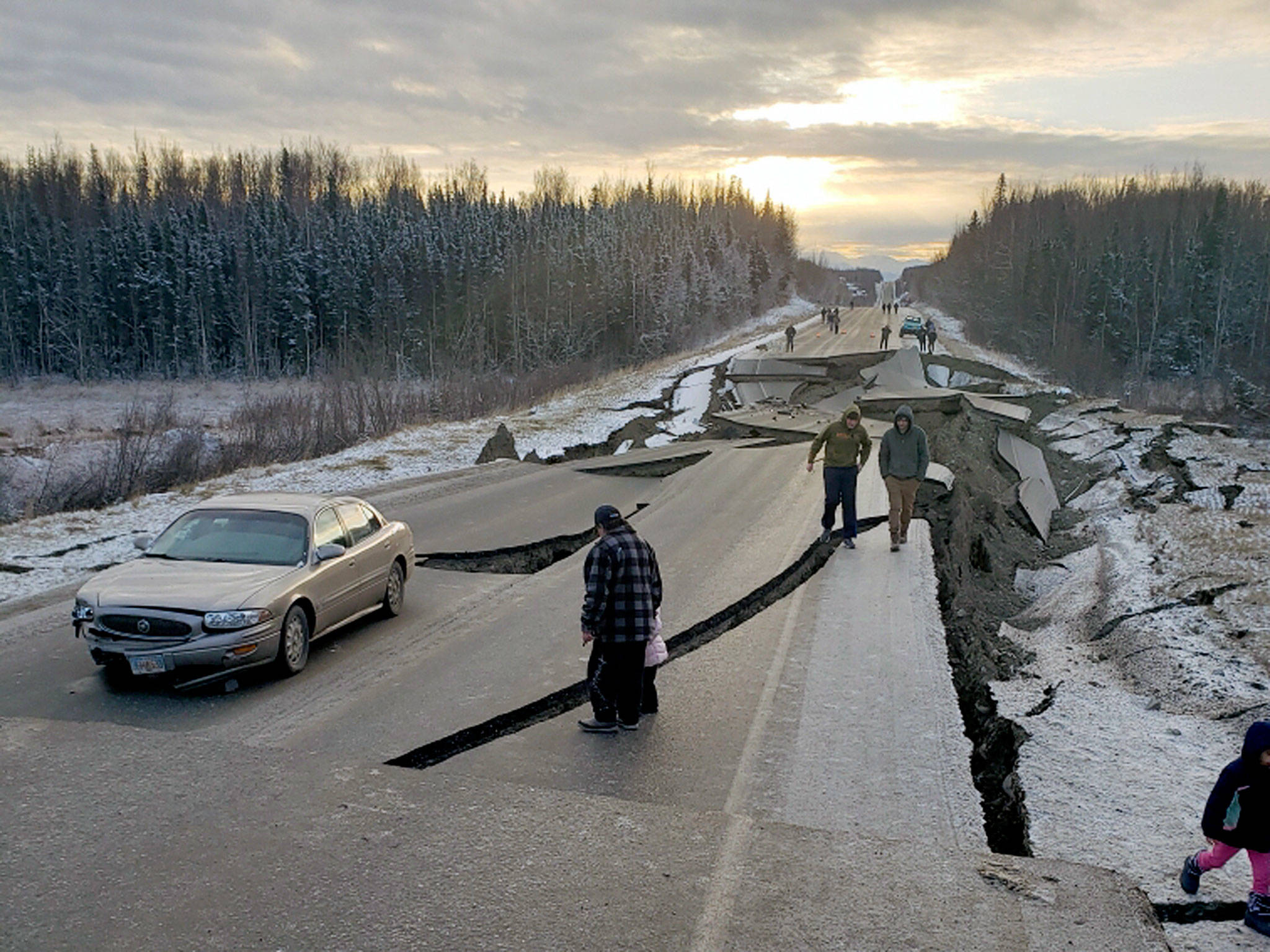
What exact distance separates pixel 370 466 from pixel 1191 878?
18.3 m

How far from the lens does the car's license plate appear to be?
25.5ft

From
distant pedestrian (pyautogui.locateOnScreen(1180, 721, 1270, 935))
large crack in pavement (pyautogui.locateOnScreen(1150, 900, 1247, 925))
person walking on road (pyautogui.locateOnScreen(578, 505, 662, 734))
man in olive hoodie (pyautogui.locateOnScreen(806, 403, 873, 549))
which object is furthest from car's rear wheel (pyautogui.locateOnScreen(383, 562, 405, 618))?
distant pedestrian (pyautogui.locateOnScreen(1180, 721, 1270, 935))

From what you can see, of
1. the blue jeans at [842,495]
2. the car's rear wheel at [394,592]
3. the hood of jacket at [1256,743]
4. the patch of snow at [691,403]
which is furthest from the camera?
the patch of snow at [691,403]

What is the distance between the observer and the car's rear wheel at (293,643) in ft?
27.6

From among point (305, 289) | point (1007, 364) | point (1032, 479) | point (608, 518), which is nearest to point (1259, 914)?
point (608, 518)

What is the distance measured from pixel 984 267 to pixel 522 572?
115 metres

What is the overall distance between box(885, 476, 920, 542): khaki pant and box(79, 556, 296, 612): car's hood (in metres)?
8.34

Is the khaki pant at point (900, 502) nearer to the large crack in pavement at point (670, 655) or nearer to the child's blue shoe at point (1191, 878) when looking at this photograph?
the large crack in pavement at point (670, 655)

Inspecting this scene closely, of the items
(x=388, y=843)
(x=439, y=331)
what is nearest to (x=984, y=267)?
(x=439, y=331)

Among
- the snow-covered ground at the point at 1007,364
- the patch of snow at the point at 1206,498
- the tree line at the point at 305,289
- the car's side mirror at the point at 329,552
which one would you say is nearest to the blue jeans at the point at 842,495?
the car's side mirror at the point at 329,552

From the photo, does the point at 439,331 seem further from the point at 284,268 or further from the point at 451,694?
the point at 451,694

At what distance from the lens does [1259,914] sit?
16.3ft

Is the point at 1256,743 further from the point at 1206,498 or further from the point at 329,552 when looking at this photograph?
the point at 1206,498

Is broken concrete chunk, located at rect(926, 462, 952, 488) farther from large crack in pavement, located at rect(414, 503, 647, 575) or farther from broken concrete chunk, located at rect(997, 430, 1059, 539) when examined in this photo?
large crack in pavement, located at rect(414, 503, 647, 575)
